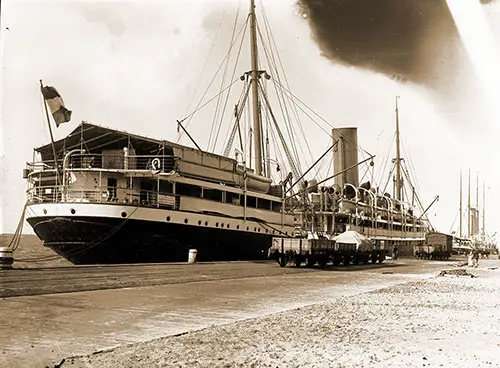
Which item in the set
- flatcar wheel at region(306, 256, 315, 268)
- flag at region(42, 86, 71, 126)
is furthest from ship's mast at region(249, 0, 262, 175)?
flag at region(42, 86, 71, 126)

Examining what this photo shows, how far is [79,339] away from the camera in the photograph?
26.7 feet

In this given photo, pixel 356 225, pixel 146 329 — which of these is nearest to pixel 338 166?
pixel 356 225

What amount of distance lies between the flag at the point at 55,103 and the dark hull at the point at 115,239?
644 cm

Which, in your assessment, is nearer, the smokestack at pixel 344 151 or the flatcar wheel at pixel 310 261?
the flatcar wheel at pixel 310 261

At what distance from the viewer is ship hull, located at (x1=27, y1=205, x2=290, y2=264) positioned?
106ft

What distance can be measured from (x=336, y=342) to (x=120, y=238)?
26.8 metres

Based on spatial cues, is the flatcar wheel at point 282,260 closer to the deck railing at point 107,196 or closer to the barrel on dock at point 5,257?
the deck railing at point 107,196

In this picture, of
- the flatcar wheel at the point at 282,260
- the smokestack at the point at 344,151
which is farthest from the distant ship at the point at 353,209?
the flatcar wheel at the point at 282,260

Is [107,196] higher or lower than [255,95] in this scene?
lower

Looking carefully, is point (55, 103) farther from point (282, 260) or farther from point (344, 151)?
point (344, 151)

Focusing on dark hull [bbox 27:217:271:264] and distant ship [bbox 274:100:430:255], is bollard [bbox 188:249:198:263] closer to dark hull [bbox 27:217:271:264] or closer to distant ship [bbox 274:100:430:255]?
dark hull [bbox 27:217:271:264]

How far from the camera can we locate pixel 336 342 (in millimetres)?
7859

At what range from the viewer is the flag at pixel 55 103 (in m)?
28.5

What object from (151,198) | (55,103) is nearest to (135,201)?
(151,198)
